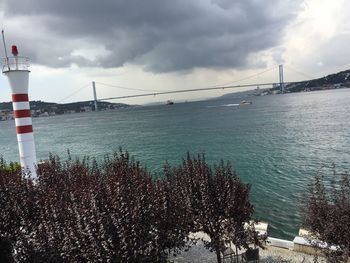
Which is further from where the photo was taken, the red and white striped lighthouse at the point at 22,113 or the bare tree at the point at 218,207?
the red and white striped lighthouse at the point at 22,113

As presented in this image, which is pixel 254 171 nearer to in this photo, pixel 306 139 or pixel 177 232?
pixel 306 139

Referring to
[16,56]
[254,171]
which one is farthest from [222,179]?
[254,171]

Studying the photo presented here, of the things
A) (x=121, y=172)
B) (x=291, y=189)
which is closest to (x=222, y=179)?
(x=121, y=172)

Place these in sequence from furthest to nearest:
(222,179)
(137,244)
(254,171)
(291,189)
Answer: (254,171) → (291,189) → (222,179) → (137,244)

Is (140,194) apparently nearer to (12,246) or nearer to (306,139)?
(12,246)

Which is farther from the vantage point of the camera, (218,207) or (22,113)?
(22,113)

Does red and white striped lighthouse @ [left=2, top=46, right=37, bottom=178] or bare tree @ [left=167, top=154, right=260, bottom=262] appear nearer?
bare tree @ [left=167, top=154, right=260, bottom=262]

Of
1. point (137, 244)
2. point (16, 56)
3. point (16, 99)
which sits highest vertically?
point (16, 56)

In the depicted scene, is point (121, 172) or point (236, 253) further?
point (236, 253)

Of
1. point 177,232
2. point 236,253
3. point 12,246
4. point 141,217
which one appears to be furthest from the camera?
point 236,253

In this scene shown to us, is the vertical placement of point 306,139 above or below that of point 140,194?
below
